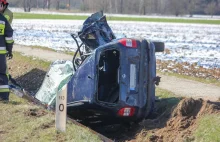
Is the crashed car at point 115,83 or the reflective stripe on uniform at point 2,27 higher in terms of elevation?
the reflective stripe on uniform at point 2,27

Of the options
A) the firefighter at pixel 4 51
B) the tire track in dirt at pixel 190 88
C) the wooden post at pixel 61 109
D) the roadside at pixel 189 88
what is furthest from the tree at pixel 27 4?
the wooden post at pixel 61 109

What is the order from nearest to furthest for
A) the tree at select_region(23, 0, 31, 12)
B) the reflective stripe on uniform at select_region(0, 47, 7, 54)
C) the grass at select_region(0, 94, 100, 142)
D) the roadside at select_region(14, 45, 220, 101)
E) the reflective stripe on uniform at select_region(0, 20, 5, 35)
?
the grass at select_region(0, 94, 100, 142) → the reflective stripe on uniform at select_region(0, 20, 5, 35) → the reflective stripe on uniform at select_region(0, 47, 7, 54) → the roadside at select_region(14, 45, 220, 101) → the tree at select_region(23, 0, 31, 12)

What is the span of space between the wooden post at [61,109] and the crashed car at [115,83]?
162 centimetres

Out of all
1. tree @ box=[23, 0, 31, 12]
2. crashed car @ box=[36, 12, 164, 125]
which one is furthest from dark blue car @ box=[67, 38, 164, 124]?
tree @ box=[23, 0, 31, 12]

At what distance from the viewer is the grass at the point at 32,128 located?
721cm

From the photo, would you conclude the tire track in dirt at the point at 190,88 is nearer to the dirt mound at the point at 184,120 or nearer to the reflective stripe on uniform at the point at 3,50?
the dirt mound at the point at 184,120

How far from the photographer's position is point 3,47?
10.0m

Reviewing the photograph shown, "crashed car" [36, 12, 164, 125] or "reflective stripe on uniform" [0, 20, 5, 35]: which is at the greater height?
"reflective stripe on uniform" [0, 20, 5, 35]

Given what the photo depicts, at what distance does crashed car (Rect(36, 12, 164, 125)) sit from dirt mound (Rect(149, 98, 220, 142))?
67 cm

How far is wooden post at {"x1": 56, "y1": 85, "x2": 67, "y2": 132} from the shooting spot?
706 cm

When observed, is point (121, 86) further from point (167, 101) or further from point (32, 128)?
point (167, 101)

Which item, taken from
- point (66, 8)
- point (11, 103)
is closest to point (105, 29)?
point (11, 103)

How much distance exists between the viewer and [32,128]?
25.1 feet

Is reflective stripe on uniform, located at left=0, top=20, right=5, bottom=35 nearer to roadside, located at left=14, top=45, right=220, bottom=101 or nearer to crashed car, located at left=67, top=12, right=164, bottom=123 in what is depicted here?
crashed car, located at left=67, top=12, right=164, bottom=123
